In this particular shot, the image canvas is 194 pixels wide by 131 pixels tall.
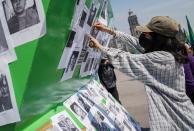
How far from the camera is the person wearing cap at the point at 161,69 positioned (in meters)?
2.99

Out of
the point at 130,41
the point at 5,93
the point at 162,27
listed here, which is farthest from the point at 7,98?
the point at 130,41

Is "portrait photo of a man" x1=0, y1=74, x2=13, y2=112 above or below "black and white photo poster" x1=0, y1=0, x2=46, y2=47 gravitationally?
below

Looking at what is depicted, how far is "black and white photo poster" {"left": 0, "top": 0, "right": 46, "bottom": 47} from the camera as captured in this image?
1979 mm

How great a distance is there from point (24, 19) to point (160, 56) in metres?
1.26

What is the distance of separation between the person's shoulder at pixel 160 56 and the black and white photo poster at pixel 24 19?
1117 millimetres

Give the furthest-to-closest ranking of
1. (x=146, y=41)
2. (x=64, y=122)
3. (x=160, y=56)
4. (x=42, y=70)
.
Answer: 1. (x=146, y=41)
2. (x=160, y=56)
3. (x=64, y=122)
4. (x=42, y=70)

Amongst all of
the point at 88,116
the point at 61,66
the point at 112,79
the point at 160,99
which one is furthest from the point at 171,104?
the point at 112,79

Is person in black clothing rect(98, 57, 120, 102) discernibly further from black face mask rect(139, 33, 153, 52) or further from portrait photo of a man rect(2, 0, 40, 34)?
portrait photo of a man rect(2, 0, 40, 34)

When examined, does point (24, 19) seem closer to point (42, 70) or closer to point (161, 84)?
point (42, 70)

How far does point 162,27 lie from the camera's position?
3057mm

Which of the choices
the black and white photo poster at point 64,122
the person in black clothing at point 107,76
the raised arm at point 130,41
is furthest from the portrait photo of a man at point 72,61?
the person in black clothing at point 107,76

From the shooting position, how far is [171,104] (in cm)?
311

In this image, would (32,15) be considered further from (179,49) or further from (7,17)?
(179,49)

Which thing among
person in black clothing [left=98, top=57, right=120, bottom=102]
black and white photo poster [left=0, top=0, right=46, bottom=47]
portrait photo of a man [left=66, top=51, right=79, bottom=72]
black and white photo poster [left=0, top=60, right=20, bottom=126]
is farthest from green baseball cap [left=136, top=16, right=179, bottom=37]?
person in black clothing [left=98, top=57, right=120, bottom=102]
